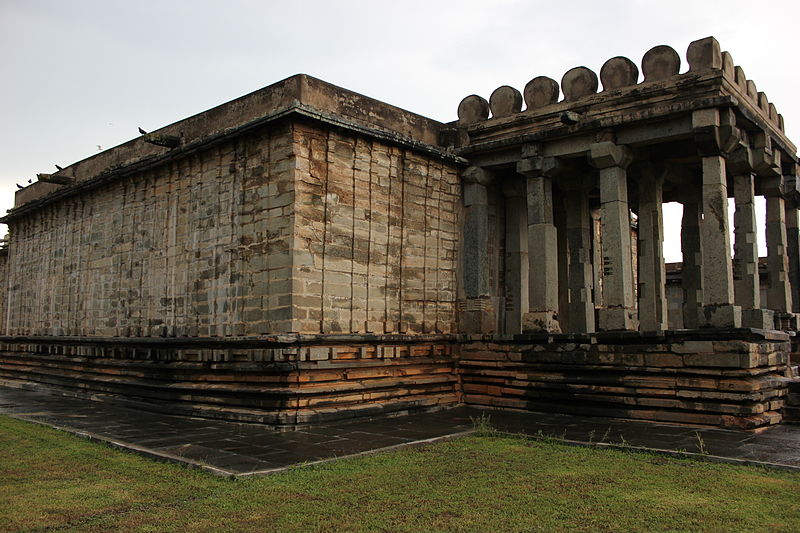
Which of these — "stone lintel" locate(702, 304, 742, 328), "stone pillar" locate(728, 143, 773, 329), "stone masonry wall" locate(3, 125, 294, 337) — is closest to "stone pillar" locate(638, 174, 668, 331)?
"stone pillar" locate(728, 143, 773, 329)

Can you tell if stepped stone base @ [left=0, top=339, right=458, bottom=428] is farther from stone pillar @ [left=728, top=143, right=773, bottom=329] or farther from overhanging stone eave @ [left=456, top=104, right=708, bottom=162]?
stone pillar @ [left=728, top=143, right=773, bottom=329]

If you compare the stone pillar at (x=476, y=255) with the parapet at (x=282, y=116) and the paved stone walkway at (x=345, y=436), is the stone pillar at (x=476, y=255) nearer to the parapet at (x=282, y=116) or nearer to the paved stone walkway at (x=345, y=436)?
the parapet at (x=282, y=116)

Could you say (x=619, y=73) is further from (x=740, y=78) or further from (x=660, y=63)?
(x=740, y=78)

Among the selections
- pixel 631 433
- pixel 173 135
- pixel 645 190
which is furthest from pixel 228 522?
pixel 645 190

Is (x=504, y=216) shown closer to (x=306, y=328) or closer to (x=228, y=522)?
(x=306, y=328)

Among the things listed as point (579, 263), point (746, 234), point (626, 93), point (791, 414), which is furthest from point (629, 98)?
point (791, 414)

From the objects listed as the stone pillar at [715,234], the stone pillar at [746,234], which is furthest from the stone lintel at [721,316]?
the stone pillar at [746,234]

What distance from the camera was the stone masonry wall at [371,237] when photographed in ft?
39.0

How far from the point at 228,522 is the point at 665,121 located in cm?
1042

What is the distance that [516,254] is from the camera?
15719mm

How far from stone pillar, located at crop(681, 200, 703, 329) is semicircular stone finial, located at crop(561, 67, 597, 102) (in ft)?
13.6

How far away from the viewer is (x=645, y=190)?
582 inches

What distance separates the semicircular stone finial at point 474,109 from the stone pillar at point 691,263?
17.3ft

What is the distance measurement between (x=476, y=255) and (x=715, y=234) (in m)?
4.84
